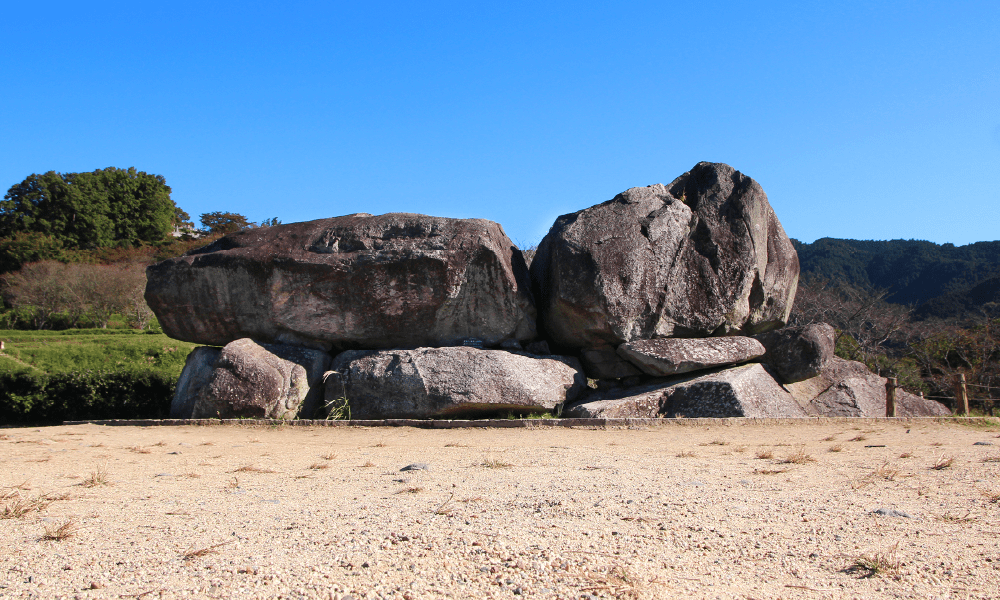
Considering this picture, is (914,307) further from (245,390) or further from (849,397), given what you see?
(245,390)

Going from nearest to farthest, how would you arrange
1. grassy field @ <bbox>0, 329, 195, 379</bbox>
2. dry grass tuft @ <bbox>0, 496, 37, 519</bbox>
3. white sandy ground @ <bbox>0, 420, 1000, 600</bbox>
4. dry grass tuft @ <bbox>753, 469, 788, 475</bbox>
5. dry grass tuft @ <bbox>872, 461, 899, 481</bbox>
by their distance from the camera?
white sandy ground @ <bbox>0, 420, 1000, 600</bbox> < dry grass tuft @ <bbox>0, 496, 37, 519</bbox> < dry grass tuft @ <bbox>872, 461, 899, 481</bbox> < dry grass tuft @ <bbox>753, 469, 788, 475</bbox> < grassy field @ <bbox>0, 329, 195, 379</bbox>

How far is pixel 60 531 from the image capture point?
3.33 m

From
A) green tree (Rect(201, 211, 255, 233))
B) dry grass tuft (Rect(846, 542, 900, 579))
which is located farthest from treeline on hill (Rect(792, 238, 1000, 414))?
green tree (Rect(201, 211, 255, 233))

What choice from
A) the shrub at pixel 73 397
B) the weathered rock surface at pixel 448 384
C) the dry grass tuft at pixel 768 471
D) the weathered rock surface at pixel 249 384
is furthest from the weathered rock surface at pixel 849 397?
the shrub at pixel 73 397

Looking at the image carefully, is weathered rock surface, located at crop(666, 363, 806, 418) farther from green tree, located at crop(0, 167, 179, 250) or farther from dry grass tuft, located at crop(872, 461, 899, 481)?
green tree, located at crop(0, 167, 179, 250)

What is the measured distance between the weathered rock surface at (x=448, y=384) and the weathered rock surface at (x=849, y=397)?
4.02 meters

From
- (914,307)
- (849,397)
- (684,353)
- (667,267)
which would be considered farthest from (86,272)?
(914,307)

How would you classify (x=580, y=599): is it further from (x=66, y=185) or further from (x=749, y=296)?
(x=66, y=185)

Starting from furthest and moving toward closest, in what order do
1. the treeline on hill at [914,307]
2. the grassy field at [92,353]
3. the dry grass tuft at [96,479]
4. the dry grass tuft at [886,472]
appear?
the grassy field at [92,353] < the treeline on hill at [914,307] < the dry grass tuft at [96,479] < the dry grass tuft at [886,472]

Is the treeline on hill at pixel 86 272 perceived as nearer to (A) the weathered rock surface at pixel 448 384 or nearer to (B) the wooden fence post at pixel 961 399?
(A) the weathered rock surface at pixel 448 384

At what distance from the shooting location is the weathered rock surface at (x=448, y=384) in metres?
9.98

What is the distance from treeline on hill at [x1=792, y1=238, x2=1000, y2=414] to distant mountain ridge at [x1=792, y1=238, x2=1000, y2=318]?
61mm

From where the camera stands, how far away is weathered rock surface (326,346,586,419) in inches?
393

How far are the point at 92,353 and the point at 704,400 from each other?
18361 millimetres
